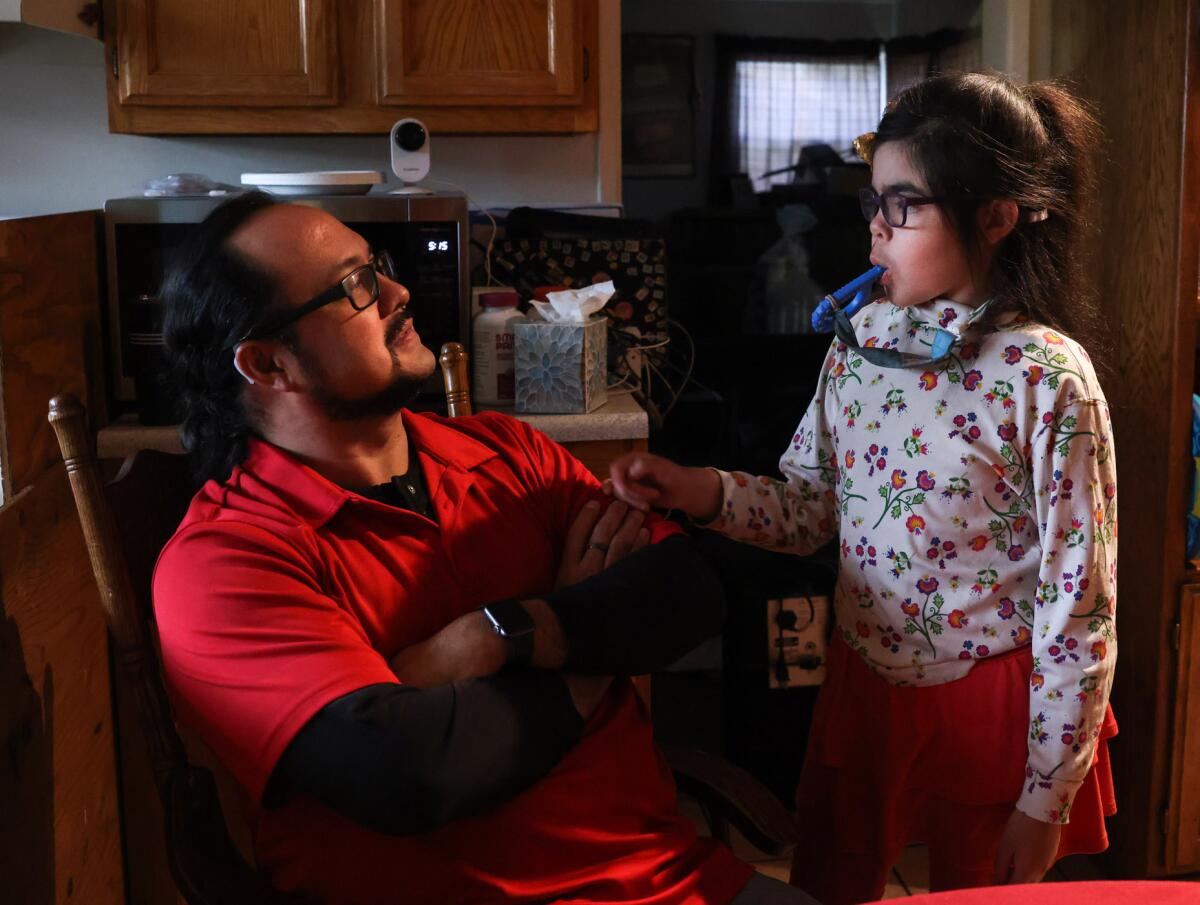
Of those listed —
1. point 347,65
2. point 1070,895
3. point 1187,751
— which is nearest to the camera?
point 1070,895

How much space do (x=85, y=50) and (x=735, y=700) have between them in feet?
6.28

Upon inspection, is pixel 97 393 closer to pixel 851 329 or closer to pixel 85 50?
pixel 85 50

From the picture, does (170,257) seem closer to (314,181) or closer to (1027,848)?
(314,181)

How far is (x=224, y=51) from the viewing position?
237 cm

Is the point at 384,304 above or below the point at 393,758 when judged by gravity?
above

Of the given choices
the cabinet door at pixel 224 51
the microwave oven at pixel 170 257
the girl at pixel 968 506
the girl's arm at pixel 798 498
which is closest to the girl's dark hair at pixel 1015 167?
the girl at pixel 968 506

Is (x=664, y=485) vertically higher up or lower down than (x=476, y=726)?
higher up

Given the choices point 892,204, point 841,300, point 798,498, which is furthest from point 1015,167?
point 798,498

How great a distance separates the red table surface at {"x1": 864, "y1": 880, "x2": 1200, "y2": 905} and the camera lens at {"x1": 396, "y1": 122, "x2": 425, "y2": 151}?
1759mm

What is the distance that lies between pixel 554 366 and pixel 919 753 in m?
0.95

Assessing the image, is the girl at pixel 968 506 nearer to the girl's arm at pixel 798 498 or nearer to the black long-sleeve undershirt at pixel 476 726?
the girl's arm at pixel 798 498

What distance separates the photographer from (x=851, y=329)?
5.10 ft

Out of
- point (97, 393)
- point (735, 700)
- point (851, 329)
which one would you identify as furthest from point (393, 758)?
point (735, 700)

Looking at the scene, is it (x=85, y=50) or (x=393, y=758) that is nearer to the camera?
(x=393, y=758)
